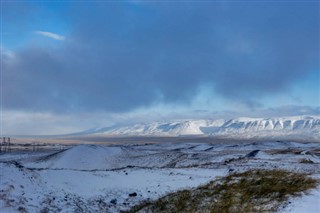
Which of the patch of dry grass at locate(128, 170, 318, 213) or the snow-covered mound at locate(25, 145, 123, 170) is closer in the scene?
the patch of dry grass at locate(128, 170, 318, 213)

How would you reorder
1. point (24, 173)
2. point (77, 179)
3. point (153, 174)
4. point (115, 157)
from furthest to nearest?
1. point (115, 157)
2. point (153, 174)
3. point (77, 179)
4. point (24, 173)

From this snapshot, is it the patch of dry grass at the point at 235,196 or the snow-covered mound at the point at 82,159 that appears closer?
the patch of dry grass at the point at 235,196

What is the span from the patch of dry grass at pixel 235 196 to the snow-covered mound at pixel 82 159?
35.8 m

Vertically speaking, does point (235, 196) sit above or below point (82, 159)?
above

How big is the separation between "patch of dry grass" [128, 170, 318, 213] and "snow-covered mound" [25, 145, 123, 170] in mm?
35844

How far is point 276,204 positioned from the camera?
1558 cm

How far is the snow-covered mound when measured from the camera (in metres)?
55.7

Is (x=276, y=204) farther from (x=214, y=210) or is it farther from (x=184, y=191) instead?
(x=184, y=191)

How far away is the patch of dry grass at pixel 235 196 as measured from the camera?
53.0 ft

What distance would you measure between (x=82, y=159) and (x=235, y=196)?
146 feet

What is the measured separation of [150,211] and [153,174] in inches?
397

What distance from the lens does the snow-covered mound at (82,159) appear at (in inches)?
2192

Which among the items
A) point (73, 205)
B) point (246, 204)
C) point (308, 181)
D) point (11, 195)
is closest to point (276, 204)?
point (246, 204)

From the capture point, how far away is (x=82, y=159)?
59.5m
